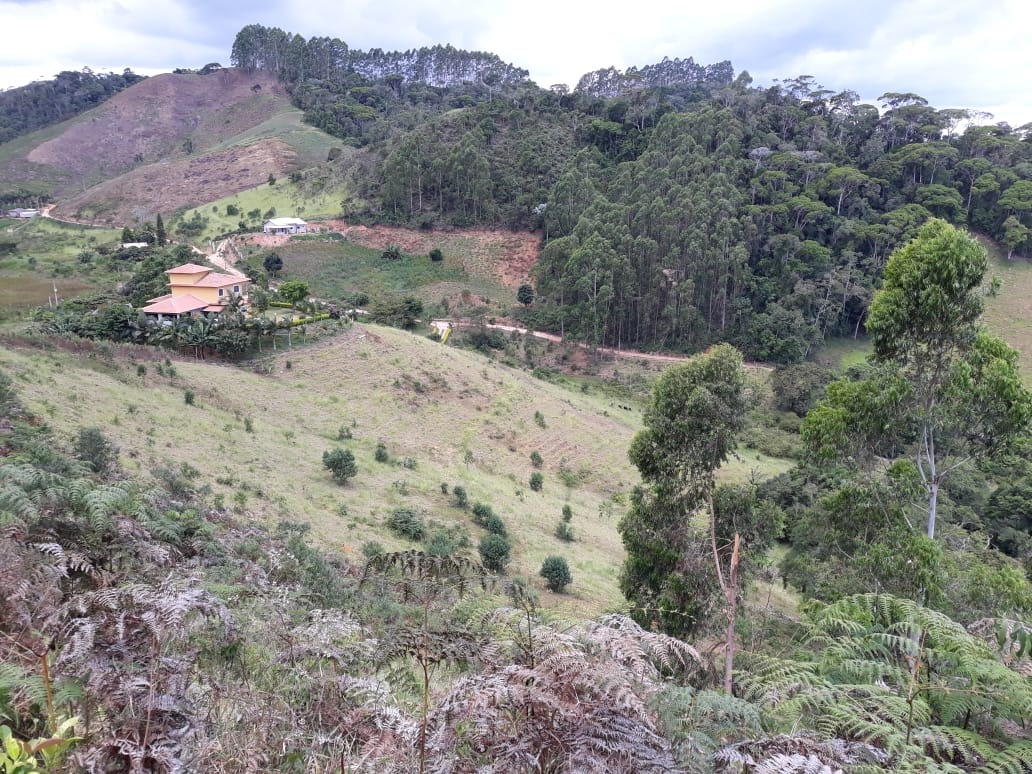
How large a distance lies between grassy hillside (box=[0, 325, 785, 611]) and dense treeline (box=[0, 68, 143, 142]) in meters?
93.7

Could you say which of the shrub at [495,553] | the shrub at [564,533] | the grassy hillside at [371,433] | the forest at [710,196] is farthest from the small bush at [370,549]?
the forest at [710,196]

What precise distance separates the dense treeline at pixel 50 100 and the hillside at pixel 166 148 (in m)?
5.46

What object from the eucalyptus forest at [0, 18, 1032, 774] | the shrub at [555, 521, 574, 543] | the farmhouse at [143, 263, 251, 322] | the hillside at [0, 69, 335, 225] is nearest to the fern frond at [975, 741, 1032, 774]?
the eucalyptus forest at [0, 18, 1032, 774]

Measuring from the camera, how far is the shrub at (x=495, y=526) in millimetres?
14670

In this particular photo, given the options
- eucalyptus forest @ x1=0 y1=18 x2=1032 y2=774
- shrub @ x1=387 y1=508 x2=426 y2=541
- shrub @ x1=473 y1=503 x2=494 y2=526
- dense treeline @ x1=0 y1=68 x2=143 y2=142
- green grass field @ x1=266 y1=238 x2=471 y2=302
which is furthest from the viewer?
dense treeline @ x1=0 y1=68 x2=143 y2=142

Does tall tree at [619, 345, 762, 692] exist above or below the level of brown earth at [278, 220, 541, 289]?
below

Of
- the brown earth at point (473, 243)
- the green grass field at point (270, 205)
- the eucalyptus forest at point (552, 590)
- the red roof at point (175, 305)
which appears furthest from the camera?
the green grass field at point (270, 205)

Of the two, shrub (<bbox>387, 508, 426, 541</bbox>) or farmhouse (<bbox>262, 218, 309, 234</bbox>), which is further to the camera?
farmhouse (<bbox>262, 218, 309, 234</bbox>)

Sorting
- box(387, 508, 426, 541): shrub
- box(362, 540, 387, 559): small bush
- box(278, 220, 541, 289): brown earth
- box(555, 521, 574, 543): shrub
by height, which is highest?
box(278, 220, 541, 289): brown earth

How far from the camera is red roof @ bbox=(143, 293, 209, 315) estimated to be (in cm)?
2589

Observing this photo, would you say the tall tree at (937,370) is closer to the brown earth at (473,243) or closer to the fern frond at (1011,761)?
the fern frond at (1011,761)

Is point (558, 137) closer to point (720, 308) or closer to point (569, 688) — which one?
point (720, 308)

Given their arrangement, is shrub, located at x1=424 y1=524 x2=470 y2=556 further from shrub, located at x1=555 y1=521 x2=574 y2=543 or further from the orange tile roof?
the orange tile roof

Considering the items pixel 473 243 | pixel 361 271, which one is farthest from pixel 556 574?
pixel 473 243
